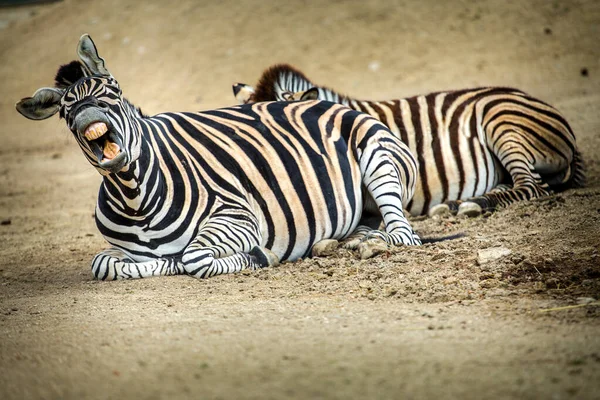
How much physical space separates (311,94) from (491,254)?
274 centimetres

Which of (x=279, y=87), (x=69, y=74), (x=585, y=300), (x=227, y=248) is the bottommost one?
(x=585, y=300)

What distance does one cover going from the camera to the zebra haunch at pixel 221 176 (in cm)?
477

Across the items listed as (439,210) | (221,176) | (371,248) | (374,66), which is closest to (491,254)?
(371,248)

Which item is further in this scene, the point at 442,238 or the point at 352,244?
the point at 442,238

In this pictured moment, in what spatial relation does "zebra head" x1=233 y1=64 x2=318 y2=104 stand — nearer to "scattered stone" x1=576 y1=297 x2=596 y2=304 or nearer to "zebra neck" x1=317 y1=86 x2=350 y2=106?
"zebra neck" x1=317 y1=86 x2=350 y2=106

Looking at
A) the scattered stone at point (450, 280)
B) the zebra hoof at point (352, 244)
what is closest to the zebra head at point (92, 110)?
the zebra hoof at point (352, 244)

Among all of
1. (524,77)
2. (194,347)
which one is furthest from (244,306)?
(524,77)

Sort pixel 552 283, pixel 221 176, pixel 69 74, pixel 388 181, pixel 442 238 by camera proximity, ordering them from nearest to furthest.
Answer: pixel 552 283
pixel 69 74
pixel 221 176
pixel 442 238
pixel 388 181

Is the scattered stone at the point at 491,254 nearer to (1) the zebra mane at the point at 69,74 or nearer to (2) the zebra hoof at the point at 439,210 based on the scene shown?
(2) the zebra hoof at the point at 439,210

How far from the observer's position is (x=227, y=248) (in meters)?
4.93

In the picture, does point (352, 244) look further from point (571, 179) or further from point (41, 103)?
point (571, 179)

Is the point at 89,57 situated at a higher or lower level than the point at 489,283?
higher

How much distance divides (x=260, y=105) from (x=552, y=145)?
2.84 meters

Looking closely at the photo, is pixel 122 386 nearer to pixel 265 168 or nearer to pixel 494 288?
A: pixel 494 288
